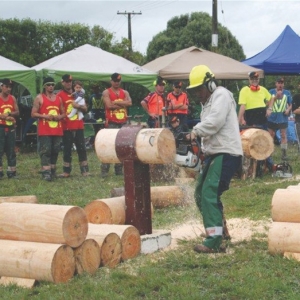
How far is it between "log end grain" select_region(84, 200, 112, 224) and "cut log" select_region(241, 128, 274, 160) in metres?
5.17

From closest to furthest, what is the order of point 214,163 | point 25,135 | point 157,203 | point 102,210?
point 214,163 → point 102,210 → point 157,203 → point 25,135

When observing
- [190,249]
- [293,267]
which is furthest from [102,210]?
[293,267]

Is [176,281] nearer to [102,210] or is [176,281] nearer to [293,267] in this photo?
[293,267]

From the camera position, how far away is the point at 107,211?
25.5ft

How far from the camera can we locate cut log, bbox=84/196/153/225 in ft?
25.5

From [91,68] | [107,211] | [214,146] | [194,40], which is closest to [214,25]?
[194,40]

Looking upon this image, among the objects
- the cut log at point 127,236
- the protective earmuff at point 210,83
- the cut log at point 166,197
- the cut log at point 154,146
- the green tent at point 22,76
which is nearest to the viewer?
the cut log at point 127,236

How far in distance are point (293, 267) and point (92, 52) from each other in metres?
14.3

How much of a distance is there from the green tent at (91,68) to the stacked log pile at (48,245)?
1174 cm

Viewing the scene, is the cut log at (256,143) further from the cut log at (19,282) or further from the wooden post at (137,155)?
the cut log at (19,282)

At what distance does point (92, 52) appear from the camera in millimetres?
19906

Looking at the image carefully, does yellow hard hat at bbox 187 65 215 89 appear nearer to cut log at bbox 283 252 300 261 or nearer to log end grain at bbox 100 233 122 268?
log end grain at bbox 100 233 122 268

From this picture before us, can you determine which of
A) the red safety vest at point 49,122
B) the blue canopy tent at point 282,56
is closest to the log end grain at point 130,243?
the red safety vest at point 49,122

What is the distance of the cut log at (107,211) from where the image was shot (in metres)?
7.78
